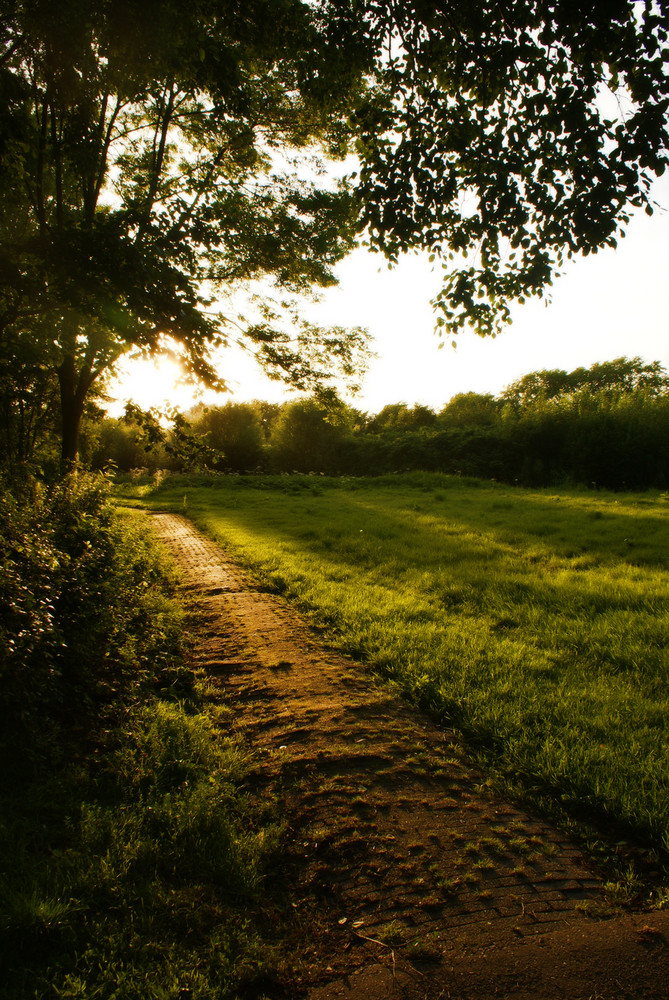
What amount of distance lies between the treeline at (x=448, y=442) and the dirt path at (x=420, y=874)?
542 cm

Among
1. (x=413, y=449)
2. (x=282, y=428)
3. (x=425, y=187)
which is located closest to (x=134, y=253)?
(x=425, y=187)

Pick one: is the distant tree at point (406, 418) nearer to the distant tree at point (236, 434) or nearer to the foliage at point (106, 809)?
the distant tree at point (236, 434)

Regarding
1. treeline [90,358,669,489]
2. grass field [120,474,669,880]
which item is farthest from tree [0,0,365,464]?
grass field [120,474,669,880]

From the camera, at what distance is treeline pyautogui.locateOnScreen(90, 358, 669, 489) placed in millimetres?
17627

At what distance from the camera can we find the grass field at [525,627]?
3.11m

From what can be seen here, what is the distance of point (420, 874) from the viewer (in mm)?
2385

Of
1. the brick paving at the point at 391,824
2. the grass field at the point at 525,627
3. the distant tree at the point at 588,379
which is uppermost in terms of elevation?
the distant tree at the point at 588,379

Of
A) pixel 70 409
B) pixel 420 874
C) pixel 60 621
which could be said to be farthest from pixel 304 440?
pixel 420 874

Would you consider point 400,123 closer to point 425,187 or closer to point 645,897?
point 425,187

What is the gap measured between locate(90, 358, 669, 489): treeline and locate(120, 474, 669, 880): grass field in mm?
3319

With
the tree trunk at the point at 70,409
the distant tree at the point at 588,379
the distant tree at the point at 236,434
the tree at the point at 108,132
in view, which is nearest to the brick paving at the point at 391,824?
the tree at the point at 108,132

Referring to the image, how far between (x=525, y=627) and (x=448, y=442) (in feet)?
90.5

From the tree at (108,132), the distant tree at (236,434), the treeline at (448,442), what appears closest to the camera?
the tree at (108,132)

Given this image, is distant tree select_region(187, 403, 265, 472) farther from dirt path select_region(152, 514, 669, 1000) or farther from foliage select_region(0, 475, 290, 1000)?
dirt path select_region(152, 514, 669, 1000)
